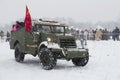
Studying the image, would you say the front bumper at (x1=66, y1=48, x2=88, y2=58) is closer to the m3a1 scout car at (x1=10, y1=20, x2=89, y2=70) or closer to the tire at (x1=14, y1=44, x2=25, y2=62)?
the m3a1 scout car at (x1=10, y1=20, x2=89, y2=70)

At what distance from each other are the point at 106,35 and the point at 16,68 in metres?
21.9

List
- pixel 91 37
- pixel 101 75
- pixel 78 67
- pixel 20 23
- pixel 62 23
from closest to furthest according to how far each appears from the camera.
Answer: pixel 101 75, pixel 78 67, pixel 62 23, pixel 20 23, pixel 91 37

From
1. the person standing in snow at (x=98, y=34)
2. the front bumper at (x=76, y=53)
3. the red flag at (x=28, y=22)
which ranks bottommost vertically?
the person standing in snow at (x=98, y=34)

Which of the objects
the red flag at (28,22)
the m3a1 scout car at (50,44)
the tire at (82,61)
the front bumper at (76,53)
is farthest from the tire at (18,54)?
the front bumper at (76,53)

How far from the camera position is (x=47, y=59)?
13.9m

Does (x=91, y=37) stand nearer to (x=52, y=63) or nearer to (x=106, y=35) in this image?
(x=106, y=35)

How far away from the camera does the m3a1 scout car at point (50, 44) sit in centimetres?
1377

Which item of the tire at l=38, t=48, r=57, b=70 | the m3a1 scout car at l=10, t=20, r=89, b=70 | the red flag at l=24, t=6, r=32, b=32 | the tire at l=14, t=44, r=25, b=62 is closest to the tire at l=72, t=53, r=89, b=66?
the m3a1 scout car at l=10, t=20, r=89, b=70

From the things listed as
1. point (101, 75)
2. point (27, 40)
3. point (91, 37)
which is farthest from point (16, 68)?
point (91, 37)

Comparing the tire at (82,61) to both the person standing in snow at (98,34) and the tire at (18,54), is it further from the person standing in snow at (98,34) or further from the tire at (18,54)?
the person standing in snow at (98,34)

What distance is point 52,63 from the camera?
13.7 meters

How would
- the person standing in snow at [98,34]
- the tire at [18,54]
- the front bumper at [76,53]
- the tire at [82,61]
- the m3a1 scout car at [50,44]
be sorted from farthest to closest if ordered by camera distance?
1. the person standing in snow at [98,34]
2. the tire at [18,54]
3. the tire at [82,61]
4. the m3a1 scout car at [50,44]
5. the front bumper at [76,53]

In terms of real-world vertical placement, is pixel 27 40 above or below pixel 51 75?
above

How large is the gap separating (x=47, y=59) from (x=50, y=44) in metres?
0.65
